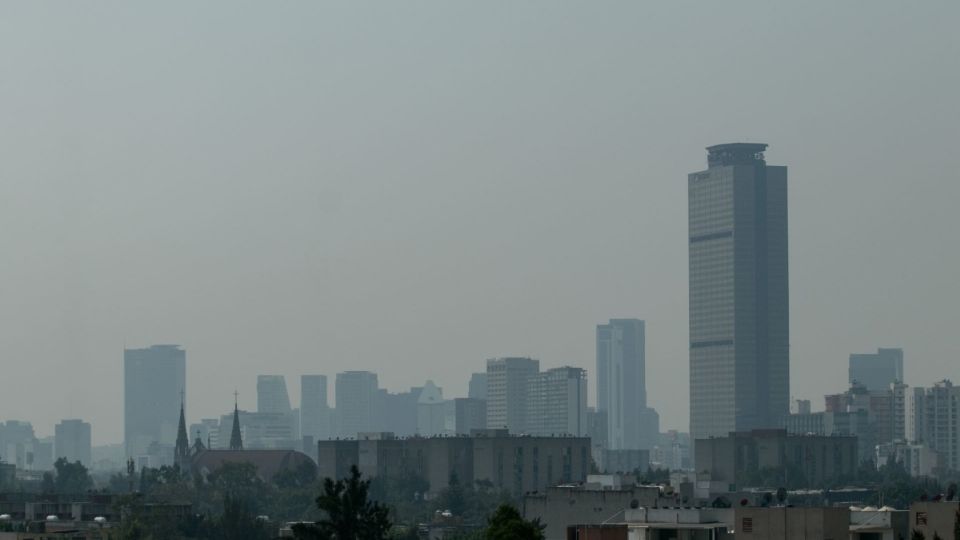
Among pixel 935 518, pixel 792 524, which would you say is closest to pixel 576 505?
pixel 792 524

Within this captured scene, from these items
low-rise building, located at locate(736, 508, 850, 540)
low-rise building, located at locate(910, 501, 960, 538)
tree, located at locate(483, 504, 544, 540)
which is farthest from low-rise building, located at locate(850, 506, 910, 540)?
tree, located at locate(483, 504, 544, 540)

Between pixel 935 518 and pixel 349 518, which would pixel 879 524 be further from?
pixel 349 518

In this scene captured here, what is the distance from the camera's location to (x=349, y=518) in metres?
56.3

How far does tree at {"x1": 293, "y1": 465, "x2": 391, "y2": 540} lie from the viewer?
5612 centimetres

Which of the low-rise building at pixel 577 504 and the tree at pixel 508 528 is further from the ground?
the low-rise building at pixel 577 504

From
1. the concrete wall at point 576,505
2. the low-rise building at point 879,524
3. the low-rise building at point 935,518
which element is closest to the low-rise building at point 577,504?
the concrete wall at point 576,505

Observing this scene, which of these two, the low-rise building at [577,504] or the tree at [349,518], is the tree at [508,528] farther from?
the low-rise building at [577,504]

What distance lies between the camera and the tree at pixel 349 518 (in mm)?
56125

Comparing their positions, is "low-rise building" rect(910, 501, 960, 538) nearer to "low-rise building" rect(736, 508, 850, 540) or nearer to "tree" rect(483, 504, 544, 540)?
"low-rise building" rect(736, 508, 850, 540)

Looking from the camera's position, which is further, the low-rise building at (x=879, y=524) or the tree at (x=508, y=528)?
the low-rise building at (x=879, y=524)

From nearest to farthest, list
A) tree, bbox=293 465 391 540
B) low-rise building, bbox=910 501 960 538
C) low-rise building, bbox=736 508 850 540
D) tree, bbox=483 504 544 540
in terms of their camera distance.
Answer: tree, bbox=483 504 544 540, tree, bbox=293 465 391 540, low-rise building, bbox=910 501 960 538, low-rise building, bbox=736 508 850 540

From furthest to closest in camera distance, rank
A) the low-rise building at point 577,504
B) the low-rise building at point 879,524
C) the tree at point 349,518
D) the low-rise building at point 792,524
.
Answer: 1. the low-rise building at point 577,504
2. the low-rise building at point 879,524
3. the low-rise building at point 792,524
4. the tree at point 349,518

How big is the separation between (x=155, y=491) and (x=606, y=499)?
78.6 meters

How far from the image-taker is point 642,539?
73125mm
